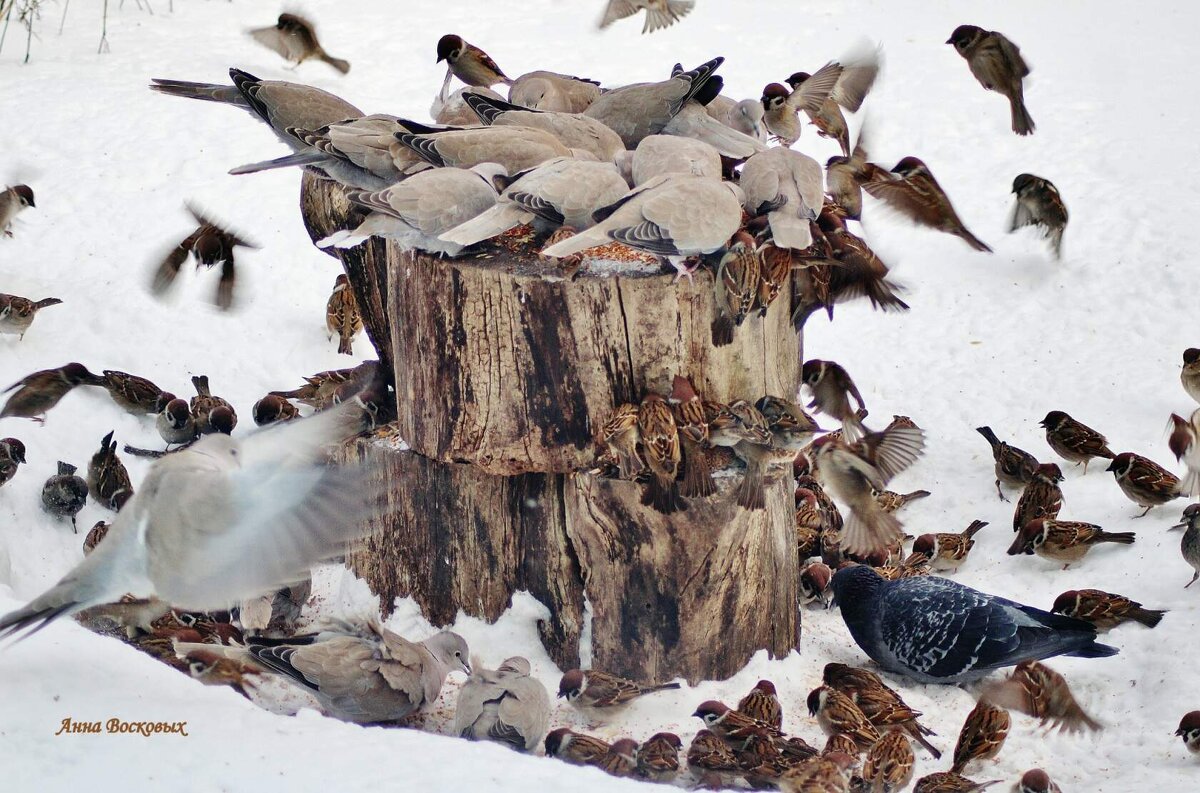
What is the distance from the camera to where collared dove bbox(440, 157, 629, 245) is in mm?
4574

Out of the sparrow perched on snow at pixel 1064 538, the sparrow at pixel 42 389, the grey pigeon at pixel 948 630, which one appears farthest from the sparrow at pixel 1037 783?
the sparrow at pixel 42 389

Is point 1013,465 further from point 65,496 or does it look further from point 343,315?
point 65,496

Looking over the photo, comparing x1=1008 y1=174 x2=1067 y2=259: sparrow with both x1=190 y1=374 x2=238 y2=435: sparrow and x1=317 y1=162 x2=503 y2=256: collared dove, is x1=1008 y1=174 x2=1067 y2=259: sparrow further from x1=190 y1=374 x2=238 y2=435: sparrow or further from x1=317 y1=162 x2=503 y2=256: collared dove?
x1=190 y1=374 x2=238 y2=435: sparrow

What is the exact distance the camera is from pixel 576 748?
4367mm

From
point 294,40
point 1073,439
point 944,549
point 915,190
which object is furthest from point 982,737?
point 294,40

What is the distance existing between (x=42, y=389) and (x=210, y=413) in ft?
2.77

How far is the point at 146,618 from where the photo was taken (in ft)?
17.2

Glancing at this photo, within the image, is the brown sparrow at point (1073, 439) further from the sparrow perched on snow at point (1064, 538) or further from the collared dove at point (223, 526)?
the collared dove at point (223, 526)

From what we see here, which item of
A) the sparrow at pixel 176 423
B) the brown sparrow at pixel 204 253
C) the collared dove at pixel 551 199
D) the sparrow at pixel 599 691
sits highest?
the collared dove at pixel 551 199

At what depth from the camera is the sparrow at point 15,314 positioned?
6773 millimetres

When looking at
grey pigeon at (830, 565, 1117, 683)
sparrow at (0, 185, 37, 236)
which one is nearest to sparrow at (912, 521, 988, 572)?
grey pigeon at (830, 565, 1117, 683)

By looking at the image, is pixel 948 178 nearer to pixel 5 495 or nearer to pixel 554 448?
pixel 554 448

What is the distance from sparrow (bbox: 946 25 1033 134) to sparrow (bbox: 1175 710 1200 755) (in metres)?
4.60

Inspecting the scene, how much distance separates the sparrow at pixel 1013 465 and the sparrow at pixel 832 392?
797mm
